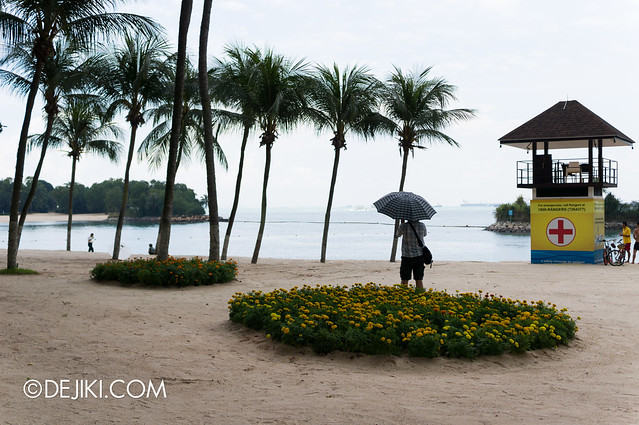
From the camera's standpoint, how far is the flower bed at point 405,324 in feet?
23.0

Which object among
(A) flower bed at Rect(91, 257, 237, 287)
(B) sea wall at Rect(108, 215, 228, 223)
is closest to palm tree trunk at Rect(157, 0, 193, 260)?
(A) flower bed at Rect(91, 257, 237, 287)

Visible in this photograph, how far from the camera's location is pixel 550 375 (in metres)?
6.50

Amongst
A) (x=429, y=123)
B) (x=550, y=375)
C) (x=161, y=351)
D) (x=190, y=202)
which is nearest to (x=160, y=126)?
(x=429, y=123)

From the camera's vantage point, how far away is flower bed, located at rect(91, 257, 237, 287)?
13.0m

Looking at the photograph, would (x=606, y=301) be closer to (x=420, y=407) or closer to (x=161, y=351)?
(x=420, y=407)

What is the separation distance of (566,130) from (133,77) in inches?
652

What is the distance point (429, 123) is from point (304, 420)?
841 inches

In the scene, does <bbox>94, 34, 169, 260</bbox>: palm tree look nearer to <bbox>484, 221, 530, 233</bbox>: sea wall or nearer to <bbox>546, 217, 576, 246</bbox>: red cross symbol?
<bbox>546, 217, 576, 246</bbox>: red cross symbol

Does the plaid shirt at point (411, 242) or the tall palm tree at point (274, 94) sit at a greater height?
the tall palm tree at point (274, 94)

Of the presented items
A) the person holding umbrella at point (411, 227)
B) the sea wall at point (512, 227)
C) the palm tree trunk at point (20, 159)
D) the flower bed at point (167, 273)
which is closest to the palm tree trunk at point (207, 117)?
the flower bed at point (167, 273)

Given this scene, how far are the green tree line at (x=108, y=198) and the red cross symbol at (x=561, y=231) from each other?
115 meters

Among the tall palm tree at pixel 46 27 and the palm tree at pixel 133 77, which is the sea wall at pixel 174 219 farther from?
the tall palm tree at pixel 46 27

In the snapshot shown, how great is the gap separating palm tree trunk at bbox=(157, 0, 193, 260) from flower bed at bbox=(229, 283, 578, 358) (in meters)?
6.81

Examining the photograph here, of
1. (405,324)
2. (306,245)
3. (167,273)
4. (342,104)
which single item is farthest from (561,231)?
(306,245)
